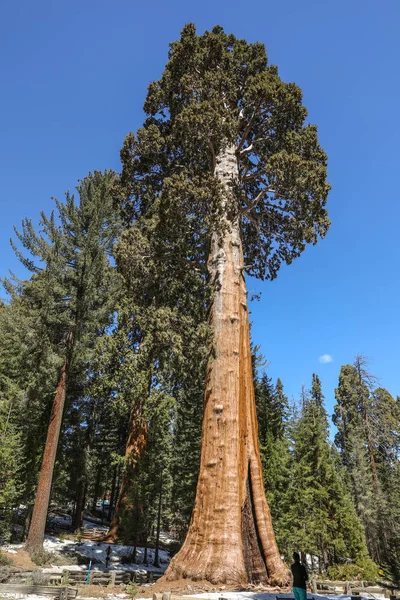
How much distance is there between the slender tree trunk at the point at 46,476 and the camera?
15.4 m

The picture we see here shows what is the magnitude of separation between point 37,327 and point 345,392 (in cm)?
3748

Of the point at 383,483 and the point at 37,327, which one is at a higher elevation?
the point at 37,327

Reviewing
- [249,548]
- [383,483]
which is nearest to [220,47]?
[249,548]

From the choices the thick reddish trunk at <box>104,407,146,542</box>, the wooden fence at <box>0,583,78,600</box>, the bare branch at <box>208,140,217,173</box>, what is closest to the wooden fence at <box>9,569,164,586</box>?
the wooden fence at <box>0,583,78,600</box>

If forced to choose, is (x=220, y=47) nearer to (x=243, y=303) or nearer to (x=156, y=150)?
(x=156, y=150)

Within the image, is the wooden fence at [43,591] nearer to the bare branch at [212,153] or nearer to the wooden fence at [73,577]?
the wooden fence at [73,577]

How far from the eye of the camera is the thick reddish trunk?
1948cm

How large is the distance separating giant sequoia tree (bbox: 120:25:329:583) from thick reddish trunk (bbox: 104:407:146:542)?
10858mm

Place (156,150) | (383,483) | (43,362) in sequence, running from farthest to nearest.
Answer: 1. (383,483)
2. (43,362)
3. (156,150)

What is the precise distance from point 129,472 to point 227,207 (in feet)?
49.8

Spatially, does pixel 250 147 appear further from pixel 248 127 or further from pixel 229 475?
pixel 229 475

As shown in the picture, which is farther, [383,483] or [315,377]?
[315,377]

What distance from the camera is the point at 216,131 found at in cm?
1172

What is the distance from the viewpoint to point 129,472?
20078 millimetres
